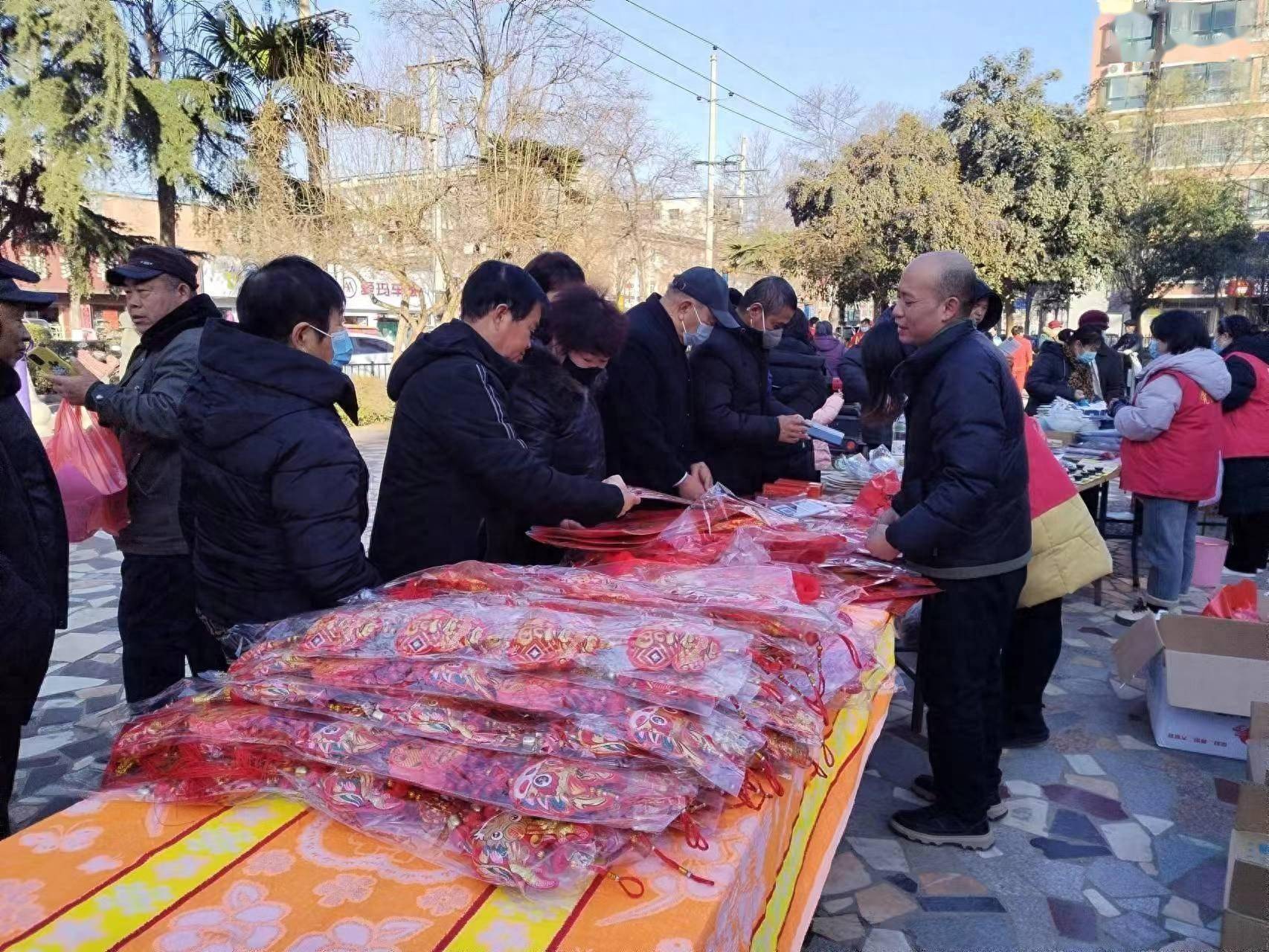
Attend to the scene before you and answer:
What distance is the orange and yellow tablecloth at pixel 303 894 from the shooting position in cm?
103

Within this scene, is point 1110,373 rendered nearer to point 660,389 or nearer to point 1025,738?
point 1025,738

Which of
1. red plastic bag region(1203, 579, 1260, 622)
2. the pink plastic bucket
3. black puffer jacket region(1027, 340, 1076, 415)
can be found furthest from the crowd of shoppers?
black puffer jacket region(1027, 340, 1076, 415)

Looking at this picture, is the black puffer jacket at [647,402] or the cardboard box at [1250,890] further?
the black puffer jacket at [647,402]

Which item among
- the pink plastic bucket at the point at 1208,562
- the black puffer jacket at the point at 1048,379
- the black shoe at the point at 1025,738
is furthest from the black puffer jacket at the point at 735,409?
the black puffer jacket at the point at 1048,379

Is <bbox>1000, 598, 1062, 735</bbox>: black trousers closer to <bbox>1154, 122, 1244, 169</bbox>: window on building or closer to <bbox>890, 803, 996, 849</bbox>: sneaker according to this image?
<bbox>890, 803, 996, 849</bbox>: sneaker

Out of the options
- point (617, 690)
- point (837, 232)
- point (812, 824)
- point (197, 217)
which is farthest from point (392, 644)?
point (837, 232)

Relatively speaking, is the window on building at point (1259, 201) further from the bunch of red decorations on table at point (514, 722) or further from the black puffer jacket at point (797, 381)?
the bunch of red decorations on table at point (514, 722)

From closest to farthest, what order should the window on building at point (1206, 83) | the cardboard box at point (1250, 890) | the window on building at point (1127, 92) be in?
the cardboard box at point (1250, 890)
the window on building at point (1206, 83)
the window on building at point (1127, 92)

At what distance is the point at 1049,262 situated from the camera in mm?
21234

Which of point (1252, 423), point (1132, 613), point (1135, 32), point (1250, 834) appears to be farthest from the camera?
point (1135, 32)

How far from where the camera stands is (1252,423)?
565 cm

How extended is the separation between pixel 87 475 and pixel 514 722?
218cm

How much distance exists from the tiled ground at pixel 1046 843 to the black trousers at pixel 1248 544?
2.74m

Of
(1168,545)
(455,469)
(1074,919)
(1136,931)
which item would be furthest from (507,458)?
(1168,545)
